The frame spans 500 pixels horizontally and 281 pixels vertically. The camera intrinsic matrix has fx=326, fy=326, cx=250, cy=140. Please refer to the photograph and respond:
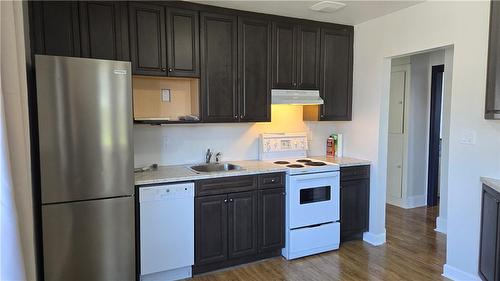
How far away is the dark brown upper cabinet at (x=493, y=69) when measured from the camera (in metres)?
2.40

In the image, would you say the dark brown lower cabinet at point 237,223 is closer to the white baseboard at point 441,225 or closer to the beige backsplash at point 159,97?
the beige backsplash at point 159,97

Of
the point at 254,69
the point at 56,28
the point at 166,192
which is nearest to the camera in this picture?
the point at 56,28

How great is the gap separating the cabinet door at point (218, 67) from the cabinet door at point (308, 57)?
786 millimetres

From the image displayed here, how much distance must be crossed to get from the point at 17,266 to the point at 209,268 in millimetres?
1760

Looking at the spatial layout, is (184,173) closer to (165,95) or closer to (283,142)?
(165,95)

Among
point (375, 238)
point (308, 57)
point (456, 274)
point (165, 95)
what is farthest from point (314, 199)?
point (165, 95)

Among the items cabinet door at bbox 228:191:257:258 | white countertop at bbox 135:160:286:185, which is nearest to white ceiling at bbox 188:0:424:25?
white countertop at bbox 135:160:286:185

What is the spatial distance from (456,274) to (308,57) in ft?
8.35

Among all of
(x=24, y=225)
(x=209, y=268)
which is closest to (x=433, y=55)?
(x=209, y=268)

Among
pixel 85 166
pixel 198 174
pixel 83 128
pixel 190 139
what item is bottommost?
→ pixel 198 174

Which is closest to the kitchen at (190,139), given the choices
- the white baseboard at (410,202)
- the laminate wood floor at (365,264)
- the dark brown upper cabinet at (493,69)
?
the laminate wood floor at (365,264)

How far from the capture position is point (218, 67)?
127 inches

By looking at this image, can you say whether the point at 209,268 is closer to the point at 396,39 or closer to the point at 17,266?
the point at 17,266

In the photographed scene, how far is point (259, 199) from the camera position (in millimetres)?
3152
